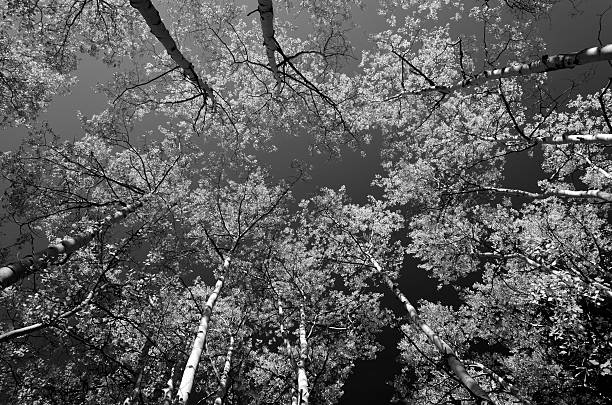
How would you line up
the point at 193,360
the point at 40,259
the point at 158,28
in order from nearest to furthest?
the point at 158,28 < the point at 40,259 < the point at 193,360

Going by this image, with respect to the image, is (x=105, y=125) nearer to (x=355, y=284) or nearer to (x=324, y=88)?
(x=324, y=88)

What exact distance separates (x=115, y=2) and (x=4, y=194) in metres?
5.36

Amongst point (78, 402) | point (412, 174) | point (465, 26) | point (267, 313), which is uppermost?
point (465, 26)

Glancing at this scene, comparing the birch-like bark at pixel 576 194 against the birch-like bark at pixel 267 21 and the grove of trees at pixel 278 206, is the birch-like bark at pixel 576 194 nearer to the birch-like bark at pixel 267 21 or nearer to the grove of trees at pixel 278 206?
the grove of trees at pixel 278 206

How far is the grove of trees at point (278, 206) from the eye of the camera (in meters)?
6.91

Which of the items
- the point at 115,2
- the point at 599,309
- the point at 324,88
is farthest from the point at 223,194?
the point at 599,309

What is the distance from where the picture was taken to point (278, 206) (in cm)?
1273

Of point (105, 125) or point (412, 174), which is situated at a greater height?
point (412, 174)

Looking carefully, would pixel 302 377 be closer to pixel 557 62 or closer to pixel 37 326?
pixel 37 326

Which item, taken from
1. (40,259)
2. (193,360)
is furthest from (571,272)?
(40,259)

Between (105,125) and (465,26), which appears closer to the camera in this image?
(105,125)

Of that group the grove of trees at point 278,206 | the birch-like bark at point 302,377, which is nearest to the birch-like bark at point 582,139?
Answer: the grove of trees at point 278,206

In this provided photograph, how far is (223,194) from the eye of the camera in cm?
1267

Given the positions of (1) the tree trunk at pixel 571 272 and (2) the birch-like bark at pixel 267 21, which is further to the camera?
(1) the tree trunk at pixel 571 272
